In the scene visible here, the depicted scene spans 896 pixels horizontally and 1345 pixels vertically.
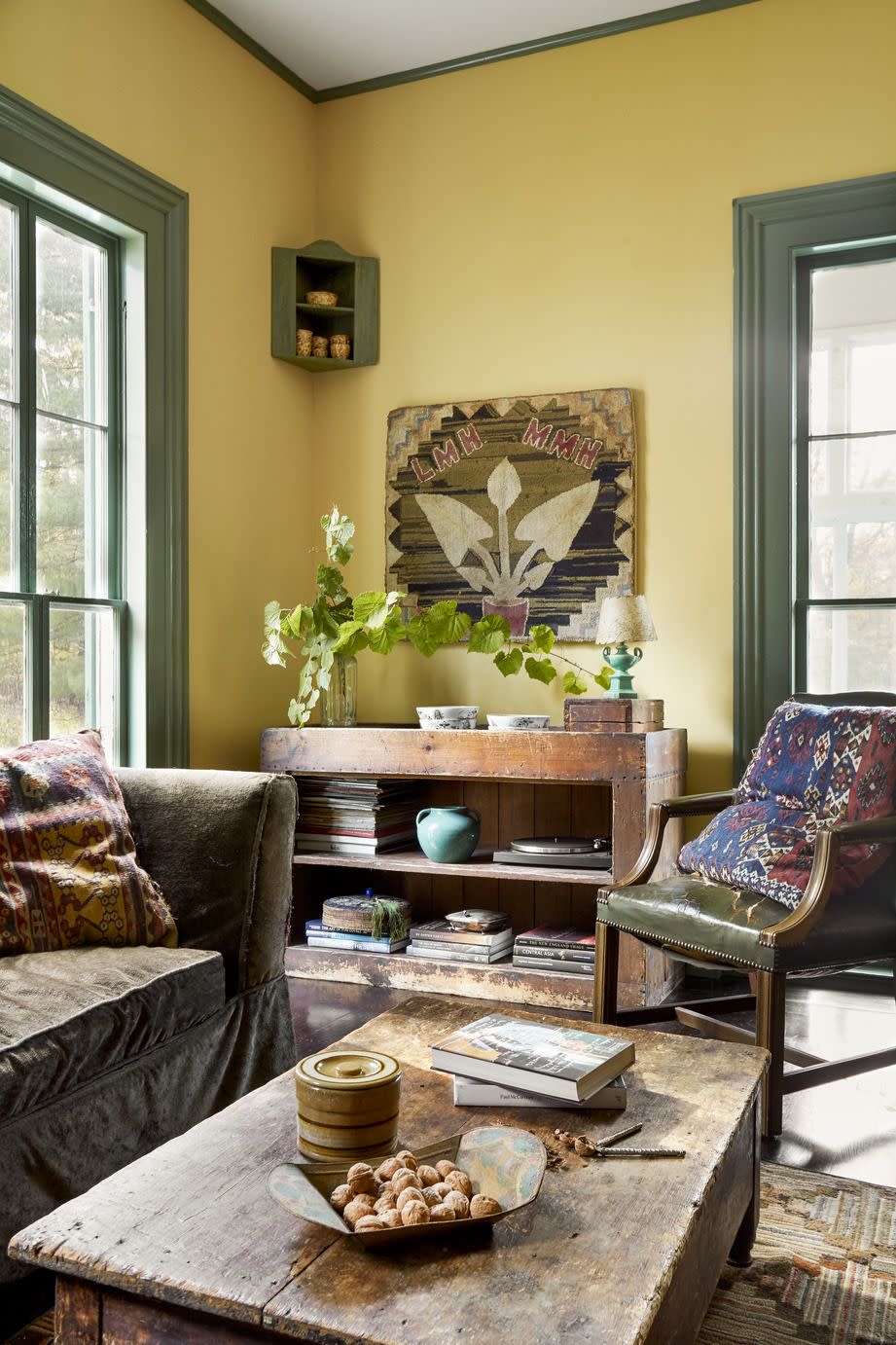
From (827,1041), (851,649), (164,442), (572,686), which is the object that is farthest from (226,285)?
(827,1041)

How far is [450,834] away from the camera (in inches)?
131

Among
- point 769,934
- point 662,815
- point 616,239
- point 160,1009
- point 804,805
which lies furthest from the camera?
point 616,239

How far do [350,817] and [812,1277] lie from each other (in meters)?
2.05

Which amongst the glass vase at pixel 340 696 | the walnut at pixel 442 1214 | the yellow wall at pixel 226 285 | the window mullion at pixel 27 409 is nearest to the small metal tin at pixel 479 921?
the glass vase at pixel 340 696

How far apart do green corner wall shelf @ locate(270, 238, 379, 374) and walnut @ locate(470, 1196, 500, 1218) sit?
3.32 meters

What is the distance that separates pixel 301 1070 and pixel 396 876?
253cm

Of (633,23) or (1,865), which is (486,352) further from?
(1,865)

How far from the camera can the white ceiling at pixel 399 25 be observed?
3.56 metres

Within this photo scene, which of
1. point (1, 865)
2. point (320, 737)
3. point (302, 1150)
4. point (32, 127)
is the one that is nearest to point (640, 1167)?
point (302, 1150)

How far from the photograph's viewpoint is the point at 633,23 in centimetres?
363

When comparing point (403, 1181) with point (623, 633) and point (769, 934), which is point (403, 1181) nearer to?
point (769, 934)

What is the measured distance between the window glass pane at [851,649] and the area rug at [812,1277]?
176cm

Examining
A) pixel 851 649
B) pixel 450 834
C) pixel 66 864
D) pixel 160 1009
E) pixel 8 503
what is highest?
pixel 8 503

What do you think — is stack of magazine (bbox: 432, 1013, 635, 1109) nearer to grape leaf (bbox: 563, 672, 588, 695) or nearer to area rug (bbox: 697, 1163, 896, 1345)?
area rug (bbox: 697, 1163, 896, 1345)
